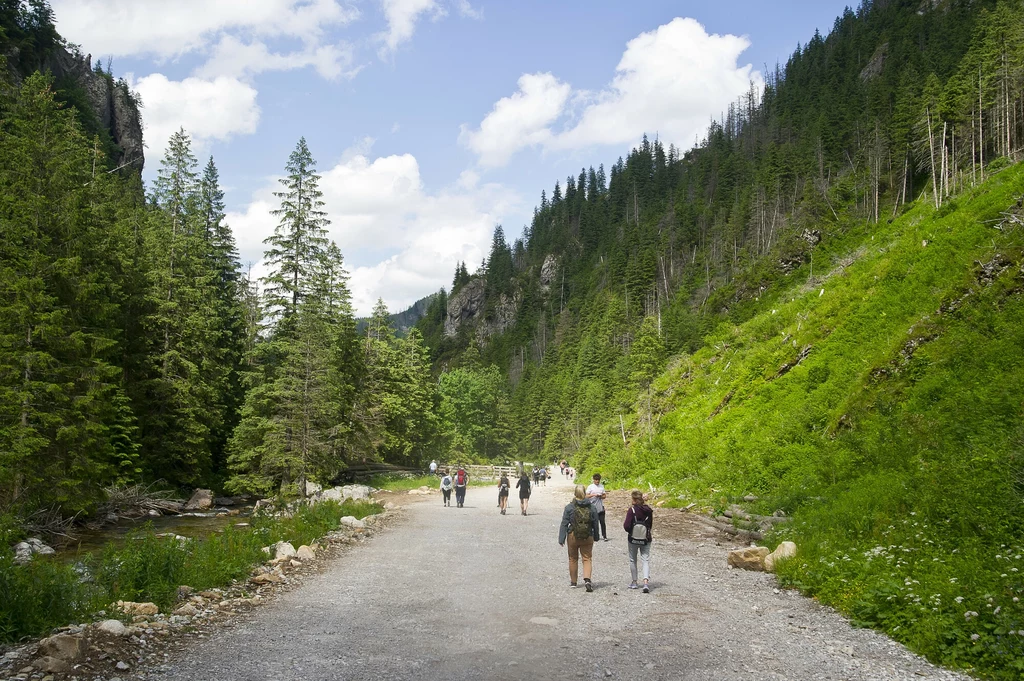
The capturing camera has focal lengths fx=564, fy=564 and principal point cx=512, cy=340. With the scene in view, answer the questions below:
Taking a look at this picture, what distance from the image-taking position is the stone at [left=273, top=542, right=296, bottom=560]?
41.8 feet

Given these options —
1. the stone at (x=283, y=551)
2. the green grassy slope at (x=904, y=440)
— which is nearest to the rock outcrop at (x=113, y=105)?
the stone at (x=283, y=551)

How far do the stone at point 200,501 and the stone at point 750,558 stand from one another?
85.8ft

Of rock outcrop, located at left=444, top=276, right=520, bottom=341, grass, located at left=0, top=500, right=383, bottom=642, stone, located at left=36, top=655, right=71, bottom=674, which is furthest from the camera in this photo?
rock outcrop, located at left=444, top=276, right=520, bottom=341

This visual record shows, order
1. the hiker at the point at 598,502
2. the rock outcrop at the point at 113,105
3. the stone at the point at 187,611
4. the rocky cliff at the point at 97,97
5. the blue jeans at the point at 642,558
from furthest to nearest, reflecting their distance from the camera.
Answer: the rock outcrop at the point at 113,105, the rocky cliff at the point at 97,97, the hiker at the point at 598,502, the blue jeans at the point at 642,558, the stone at the point at 187,611

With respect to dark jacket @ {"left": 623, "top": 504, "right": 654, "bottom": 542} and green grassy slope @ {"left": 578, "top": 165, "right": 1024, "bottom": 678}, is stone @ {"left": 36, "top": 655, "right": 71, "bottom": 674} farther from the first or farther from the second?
green grassy slope @ {"left": 578, "top": 165, "right": 1024, "bottom": 678}

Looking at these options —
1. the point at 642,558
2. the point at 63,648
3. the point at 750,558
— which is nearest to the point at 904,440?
the point at 750,558

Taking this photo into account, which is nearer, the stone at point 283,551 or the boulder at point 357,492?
the stone at point 283,551

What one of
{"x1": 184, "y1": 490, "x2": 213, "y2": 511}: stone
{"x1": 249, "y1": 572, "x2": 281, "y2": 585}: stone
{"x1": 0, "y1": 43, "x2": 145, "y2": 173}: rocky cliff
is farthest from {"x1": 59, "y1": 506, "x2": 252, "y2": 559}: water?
{"x1": 0, "y1": 43, "x2": 145, "y2": 173}: rocky cliff

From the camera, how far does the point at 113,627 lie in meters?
7.11

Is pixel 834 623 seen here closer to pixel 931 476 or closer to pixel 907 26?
pixel 931 476

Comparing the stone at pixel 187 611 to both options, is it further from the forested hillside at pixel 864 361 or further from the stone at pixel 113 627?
the forested hillside at pixel 864 361

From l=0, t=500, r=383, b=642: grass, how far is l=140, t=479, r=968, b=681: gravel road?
1504 millimetres

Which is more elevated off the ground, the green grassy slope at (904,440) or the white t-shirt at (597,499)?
the green grassy slope at (904,440)

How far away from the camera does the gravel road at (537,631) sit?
641 cm
